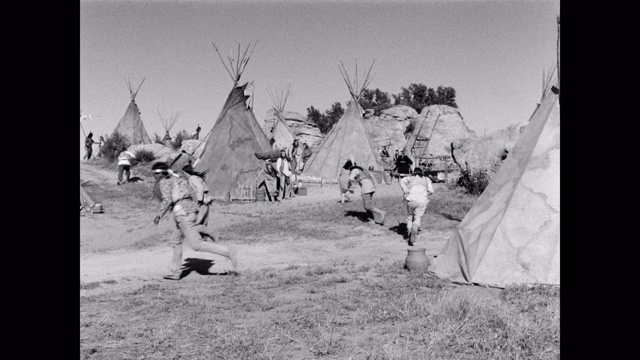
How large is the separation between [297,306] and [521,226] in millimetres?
2883

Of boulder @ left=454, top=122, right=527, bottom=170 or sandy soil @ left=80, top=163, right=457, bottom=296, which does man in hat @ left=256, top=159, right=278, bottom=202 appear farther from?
boulder @ left=454, top=122, right=527, bottom=170

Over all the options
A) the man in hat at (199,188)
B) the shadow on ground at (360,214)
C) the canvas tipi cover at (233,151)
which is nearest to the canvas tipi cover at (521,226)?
the man in hat at (199,188)

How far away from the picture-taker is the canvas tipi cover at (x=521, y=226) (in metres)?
6.46

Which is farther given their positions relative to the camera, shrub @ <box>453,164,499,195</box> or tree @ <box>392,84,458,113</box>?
tree @ <box>392,84,458,113</box>

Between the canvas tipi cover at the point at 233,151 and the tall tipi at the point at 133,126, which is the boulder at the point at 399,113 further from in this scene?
the canvas tipi cover at the point at 233,151

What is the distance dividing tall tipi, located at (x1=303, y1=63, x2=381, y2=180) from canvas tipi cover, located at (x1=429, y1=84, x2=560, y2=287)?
1612cm

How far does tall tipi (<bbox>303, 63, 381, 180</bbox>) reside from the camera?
23.5 meters

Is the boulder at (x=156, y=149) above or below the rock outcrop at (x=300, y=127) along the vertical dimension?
below

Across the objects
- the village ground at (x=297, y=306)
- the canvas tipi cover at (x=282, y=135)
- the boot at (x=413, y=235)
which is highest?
the canvas tipi cover at (x=282, y=135)

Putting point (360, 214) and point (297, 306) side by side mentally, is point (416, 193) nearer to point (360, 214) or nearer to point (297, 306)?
point (360, 214)

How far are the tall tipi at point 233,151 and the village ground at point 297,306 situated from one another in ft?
20.3


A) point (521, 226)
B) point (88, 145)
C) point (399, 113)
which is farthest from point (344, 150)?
point (521, 226)

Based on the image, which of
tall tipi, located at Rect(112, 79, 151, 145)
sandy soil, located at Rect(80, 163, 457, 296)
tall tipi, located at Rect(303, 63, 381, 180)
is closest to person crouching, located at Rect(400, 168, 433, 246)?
sandy soil, located at Rect(80, 163, 457, 296)
